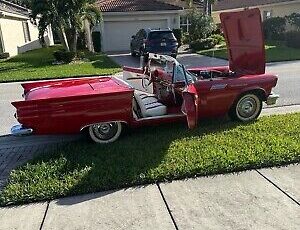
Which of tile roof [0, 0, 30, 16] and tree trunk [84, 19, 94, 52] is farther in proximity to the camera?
tree trunk [84, 19, 94, 52]

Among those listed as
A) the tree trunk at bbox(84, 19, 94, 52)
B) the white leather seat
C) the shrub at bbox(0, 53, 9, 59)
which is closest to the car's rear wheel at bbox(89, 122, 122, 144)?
the white leather seat

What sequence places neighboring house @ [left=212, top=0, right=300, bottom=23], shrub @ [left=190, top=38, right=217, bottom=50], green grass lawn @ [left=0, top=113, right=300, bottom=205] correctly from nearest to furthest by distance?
green grass lawn @ [left=0, top=113, right=300, bottom=205] < shrub @ [left=190, top=38, right=217, bottom=50] < neighboring house @ [left=212, top=0, right=300, bottom=23]

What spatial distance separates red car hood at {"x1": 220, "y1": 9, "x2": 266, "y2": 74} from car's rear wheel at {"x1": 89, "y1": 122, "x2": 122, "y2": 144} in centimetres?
266

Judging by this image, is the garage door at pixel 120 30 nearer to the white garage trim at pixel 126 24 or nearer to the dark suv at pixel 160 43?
Answer: the white garage trim at pixel 126 24

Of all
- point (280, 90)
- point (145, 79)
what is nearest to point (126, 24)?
point (280, 90)

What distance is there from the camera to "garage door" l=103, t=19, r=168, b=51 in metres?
25.4

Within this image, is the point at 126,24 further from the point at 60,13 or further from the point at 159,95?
the point at 159,95

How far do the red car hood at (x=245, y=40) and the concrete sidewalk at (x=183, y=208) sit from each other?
2.66m

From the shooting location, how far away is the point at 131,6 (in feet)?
84.2

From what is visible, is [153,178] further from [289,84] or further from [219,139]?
[289,84]

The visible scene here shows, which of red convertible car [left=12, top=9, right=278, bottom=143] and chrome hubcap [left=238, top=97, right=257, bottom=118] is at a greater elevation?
red convertible car [left=12, top=9, right=278, bottom=143]

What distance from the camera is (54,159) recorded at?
4.84 m

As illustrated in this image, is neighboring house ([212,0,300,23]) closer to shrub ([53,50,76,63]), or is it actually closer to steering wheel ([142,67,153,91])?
shrub ([53,50,76,63])

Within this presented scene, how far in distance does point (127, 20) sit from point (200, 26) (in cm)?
559
